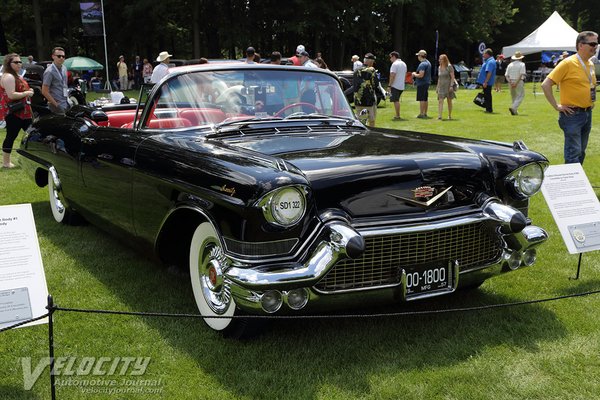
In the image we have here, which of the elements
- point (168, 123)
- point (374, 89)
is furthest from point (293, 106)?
point (374, 89)

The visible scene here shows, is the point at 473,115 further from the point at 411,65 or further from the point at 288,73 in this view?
the point at 411,65

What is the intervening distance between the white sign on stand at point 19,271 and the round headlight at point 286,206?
115 cm

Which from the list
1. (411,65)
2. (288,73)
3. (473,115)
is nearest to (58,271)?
(288,73)

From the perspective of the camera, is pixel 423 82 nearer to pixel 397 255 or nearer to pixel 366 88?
pixel 366 88

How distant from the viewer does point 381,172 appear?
11.2ft

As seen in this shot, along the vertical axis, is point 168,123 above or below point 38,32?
below

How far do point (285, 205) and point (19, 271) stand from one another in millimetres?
1329

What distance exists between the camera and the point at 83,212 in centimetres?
541

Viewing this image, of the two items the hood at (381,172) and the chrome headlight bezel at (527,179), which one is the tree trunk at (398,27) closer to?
the chrome headlight bezel at (527,179)

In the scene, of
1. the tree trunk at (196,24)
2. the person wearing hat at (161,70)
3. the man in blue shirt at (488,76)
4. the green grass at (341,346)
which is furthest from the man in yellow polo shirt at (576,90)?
the tree trunk at (196,24)

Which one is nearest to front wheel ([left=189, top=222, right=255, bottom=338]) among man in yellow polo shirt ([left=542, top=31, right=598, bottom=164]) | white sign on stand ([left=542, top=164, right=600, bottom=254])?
white sign on stand ([left=542, top=164, right=600, bottom=254])

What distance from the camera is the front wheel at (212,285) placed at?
3.44m

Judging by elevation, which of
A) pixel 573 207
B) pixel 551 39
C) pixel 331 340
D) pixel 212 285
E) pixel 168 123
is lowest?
pixel 331 340

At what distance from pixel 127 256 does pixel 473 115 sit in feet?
44.2
